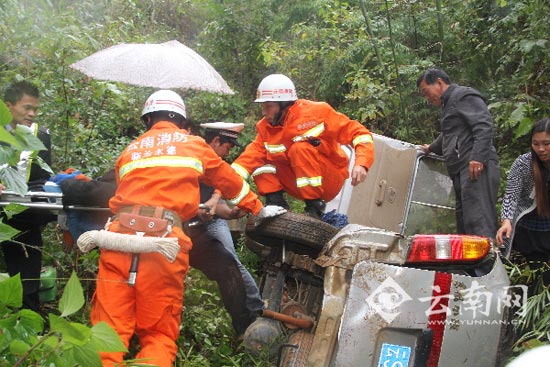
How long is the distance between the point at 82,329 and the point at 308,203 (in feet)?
9.94

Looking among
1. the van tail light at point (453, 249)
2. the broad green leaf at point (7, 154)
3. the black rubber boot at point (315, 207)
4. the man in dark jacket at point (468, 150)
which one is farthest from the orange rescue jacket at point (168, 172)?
the man in dark jacket at point (468, 150)

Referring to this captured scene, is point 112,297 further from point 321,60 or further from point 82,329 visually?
point 321,60

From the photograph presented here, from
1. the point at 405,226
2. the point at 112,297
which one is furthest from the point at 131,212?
the point at 405,226

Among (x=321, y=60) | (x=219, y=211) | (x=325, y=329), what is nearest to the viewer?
(x=325, y=329)

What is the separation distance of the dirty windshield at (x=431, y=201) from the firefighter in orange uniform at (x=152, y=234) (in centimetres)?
208

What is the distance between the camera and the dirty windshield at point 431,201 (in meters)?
5.60

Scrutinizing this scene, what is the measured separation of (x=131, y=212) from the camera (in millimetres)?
3660

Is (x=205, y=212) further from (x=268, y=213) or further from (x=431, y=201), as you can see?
(x=431, y=201)

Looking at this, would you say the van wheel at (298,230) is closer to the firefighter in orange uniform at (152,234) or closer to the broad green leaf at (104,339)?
the firefighter in orange uniform at (152,234)

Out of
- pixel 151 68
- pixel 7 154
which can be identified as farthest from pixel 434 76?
pixel 7 154

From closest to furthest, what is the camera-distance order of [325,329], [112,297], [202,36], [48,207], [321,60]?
[325,329] < [112,297] < [48,207] < [321,60] < [202,36]

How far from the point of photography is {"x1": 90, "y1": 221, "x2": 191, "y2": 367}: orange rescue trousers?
11.7 feet

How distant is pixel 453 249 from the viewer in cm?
315

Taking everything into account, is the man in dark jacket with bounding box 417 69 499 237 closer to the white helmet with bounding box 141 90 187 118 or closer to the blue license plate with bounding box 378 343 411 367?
the blue license plate with bounding box 378 343 411 367
